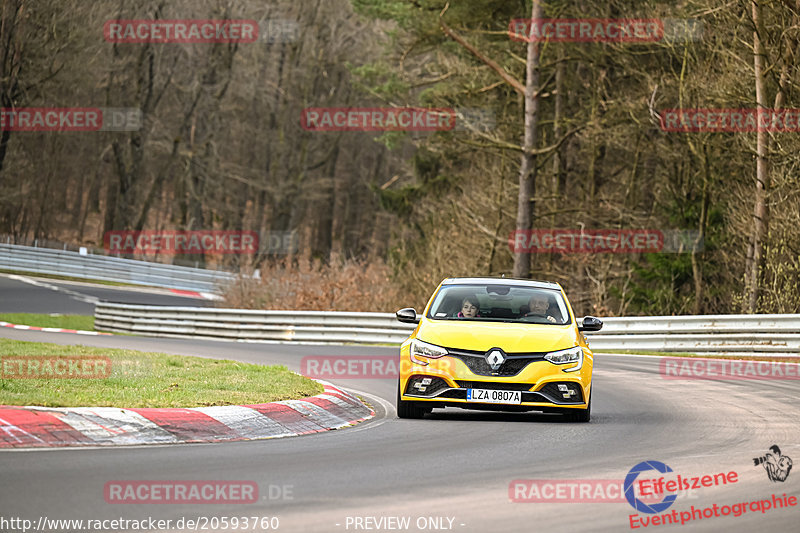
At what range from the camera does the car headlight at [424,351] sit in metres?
12.3

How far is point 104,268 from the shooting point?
5375 centimetres

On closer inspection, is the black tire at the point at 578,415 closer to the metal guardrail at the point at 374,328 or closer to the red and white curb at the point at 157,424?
the red and white curb at the point at 157,424

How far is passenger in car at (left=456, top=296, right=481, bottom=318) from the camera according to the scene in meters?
13.6

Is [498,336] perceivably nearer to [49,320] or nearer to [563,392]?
[563,392]

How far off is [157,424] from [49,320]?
24.3m

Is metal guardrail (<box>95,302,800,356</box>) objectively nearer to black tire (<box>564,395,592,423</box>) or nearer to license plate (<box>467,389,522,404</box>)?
black tire (<box>564,395,592,423</box>)

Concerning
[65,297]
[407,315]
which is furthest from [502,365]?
[65,297]

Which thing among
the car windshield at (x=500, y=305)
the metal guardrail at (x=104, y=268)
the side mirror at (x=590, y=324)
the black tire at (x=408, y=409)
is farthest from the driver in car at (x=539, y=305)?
the metal guardrail at (x=104, y=268)

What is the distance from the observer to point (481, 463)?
9.27m

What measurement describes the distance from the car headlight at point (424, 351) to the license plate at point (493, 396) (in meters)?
0.51

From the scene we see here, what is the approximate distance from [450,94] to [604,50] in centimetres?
517

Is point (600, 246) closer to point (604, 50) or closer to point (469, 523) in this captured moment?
point (604, 50)

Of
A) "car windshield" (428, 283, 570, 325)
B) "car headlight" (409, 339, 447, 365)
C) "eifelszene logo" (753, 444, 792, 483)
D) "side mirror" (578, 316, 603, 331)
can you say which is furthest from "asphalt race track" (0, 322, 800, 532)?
"car windshield" (428, 283, 570, 325)

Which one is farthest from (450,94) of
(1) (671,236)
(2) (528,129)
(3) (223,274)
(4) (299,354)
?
(3) (223,274)
